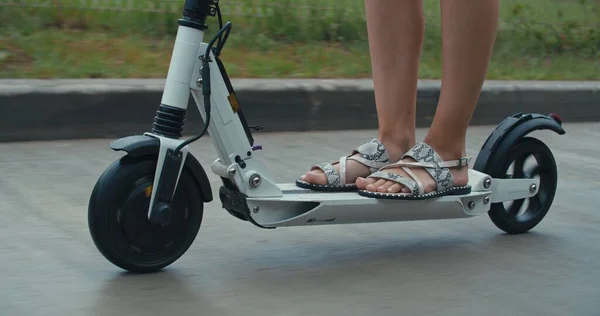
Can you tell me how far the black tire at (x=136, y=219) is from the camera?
8.89 ft

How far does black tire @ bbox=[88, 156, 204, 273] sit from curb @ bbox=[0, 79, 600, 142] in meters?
2.14

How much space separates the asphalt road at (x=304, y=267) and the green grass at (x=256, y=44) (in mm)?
1606

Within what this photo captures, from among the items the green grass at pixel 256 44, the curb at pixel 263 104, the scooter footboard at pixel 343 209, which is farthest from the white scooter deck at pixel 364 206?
the green grass at pixel 256 44

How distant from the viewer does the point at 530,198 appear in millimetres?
3539

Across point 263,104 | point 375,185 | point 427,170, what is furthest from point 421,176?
point 263,104

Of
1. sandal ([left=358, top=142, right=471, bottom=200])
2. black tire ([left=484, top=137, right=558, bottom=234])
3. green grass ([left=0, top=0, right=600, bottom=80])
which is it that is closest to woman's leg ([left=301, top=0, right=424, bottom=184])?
sandal ([left=358, top=142, right=471, bottom=200])

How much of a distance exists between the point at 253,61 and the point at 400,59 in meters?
2.98

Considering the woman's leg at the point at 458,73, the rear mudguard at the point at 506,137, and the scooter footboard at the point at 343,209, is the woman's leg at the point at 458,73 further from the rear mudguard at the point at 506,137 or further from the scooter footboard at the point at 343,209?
the rear mudguard at the point at 506,137

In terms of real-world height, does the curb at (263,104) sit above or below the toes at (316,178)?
below

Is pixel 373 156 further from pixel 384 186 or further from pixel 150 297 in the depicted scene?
pixel 150 297

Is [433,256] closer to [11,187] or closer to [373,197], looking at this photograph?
[373,197]

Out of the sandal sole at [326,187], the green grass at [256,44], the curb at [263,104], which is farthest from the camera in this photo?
the green grass at [256,44]

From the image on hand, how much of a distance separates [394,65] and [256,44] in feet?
11.3

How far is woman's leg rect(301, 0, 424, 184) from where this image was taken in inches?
127
